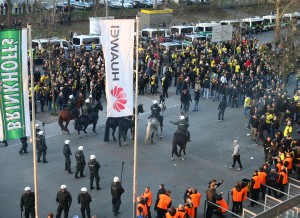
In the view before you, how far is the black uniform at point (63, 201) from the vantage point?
53.0 feet

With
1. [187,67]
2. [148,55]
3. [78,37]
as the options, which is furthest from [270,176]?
[78,37]

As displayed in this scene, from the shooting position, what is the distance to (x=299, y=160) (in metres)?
19.8

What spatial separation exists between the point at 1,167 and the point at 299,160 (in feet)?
36.2

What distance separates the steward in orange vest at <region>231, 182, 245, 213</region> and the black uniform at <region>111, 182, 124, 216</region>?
3.47 meters

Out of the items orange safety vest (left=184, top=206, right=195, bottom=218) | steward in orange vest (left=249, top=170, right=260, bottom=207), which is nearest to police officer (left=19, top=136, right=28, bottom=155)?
orange safety vest (left=184, top=206, right=195, bottom=218)

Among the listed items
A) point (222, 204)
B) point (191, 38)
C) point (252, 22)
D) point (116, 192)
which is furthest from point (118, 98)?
point (252, 22)

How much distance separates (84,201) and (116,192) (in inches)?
40.2

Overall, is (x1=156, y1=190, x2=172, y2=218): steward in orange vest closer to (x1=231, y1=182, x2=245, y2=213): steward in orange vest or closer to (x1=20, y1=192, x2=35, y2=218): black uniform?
(x1=231, y1=182, x2=245, y2=213): steward in orange vest

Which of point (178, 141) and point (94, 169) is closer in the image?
point (94, 169)

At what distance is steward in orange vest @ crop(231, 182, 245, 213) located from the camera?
16.8 m

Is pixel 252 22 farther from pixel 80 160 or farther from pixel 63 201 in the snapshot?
pixel 63 201

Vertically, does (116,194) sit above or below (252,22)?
below

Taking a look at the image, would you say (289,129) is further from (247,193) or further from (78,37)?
(78,37)

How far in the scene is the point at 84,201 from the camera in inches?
640
